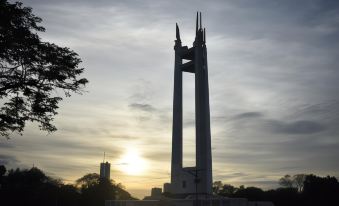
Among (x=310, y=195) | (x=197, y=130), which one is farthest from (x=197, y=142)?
(x=310, y=195)

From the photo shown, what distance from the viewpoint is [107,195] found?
10519 cm

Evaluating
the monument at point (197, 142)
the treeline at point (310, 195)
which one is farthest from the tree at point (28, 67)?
the treeline at point (310, 195)

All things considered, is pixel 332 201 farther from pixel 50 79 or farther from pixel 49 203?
pixel 50 79

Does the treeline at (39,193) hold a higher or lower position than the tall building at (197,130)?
lower

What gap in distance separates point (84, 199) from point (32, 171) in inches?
1022

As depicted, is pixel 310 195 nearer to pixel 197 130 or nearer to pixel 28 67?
pixel 197 130

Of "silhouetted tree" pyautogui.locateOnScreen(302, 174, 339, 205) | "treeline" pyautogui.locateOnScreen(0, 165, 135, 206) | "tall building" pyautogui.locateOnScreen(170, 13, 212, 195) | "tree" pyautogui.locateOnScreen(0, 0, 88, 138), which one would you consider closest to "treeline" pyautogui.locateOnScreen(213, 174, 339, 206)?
"silhouetted tree" pyautogui.locateOnScreen(302, 174, 339, 205)

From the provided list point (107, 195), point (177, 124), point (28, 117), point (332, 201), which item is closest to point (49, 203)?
point (107, 195)

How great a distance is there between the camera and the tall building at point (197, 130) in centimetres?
9338

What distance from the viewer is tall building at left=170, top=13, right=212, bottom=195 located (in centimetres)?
9338

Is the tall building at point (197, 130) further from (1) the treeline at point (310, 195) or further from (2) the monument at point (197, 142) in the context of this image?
(1) the treeline at point (310, 195)

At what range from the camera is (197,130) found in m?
94.1

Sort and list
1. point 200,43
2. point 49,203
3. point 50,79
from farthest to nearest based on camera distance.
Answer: point 200,43
point 49,203
point 50,79

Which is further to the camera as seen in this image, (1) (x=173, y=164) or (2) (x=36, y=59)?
(1) (x=173, y=164)
